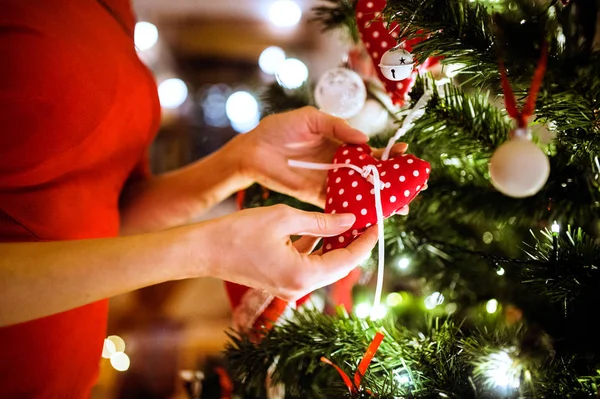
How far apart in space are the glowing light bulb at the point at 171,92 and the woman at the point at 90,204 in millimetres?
1581

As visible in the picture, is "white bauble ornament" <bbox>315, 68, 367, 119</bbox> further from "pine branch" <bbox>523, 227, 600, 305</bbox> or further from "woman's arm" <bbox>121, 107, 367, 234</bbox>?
"pine branch" <bbox>523, 227, 600, 305</bbox>

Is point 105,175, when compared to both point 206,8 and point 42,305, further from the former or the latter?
point 206,8

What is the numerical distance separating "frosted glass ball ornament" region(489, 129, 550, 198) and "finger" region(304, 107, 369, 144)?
0.22 meters

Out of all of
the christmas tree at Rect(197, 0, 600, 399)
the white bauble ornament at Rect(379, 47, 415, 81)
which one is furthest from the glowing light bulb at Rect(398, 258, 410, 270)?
the white bauble ornament at Rect(379, 47, 415, 81)

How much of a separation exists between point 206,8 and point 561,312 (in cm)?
212

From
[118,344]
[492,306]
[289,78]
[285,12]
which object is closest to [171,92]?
[285,12]

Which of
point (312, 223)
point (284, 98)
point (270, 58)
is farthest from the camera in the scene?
point (270, 58)

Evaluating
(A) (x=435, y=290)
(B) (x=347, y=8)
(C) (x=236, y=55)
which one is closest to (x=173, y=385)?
(A) (x=435, y=290)

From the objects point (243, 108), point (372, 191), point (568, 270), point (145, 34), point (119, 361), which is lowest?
point (119, 361)

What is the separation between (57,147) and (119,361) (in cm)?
108

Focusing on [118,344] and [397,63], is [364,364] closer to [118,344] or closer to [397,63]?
[397,63]

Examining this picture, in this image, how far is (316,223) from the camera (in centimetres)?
51

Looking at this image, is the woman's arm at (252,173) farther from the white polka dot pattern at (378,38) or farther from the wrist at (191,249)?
the wrist at (191,249)

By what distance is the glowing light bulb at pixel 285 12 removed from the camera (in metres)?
2.14
